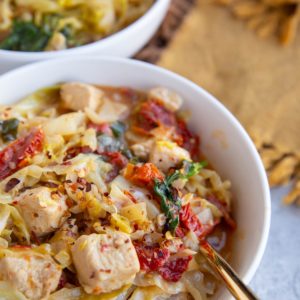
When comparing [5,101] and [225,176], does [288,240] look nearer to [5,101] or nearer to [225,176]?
[225,176]

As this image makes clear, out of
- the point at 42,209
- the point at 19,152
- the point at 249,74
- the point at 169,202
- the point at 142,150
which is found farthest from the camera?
the point at 249,74

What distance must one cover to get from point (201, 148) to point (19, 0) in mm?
1471

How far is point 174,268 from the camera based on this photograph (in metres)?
2.56

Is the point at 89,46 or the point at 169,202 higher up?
the point at 89,46

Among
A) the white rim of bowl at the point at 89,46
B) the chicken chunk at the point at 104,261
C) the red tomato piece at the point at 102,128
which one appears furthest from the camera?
the white rim of bowl at the point at 89,46

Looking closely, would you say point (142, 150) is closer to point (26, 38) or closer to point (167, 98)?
point (167, 98)

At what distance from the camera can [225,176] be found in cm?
309

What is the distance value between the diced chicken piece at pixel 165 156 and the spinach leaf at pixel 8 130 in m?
Result: 0.67

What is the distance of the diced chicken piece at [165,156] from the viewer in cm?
285

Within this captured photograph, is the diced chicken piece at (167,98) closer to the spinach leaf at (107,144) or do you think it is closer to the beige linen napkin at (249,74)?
the spinach leaf at (107,144)

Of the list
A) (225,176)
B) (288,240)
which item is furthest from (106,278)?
(288,240)

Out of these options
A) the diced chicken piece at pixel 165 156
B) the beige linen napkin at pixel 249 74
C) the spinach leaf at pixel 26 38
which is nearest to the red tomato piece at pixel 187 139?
the diced chicken piece at pixel 165 156

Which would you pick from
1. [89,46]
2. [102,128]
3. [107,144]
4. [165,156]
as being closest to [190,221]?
[165,156]

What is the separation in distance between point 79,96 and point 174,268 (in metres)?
1.05
